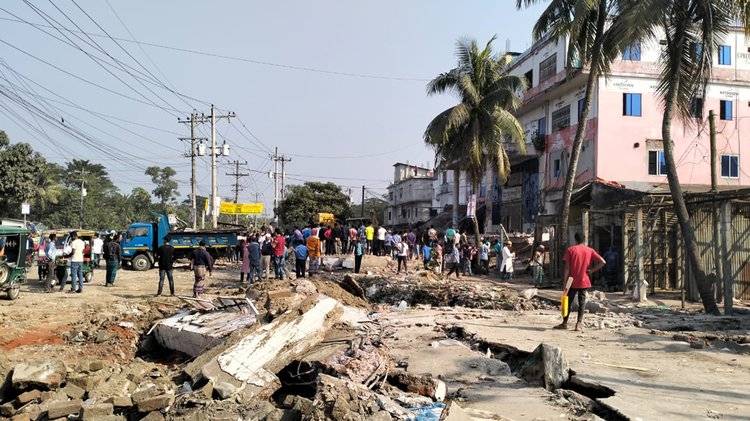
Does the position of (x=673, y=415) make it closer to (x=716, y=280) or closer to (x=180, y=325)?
(x=180, y=325)

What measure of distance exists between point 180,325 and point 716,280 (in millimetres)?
12696

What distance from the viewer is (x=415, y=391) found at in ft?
20.8

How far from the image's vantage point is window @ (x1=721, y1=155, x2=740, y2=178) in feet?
106

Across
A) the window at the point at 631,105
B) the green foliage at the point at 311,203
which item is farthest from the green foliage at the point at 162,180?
the window at the point at 631,105

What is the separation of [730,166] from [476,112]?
57.0 feet

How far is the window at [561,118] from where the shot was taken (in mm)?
33781

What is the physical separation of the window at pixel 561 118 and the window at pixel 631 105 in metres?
3.22

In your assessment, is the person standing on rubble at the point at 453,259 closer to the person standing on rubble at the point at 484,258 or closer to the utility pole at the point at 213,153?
the person standing on rubble at the point at 484,258

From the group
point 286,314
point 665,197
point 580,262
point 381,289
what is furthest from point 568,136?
point 286,314

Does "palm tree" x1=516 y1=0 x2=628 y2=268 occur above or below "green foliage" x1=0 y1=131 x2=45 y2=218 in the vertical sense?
above

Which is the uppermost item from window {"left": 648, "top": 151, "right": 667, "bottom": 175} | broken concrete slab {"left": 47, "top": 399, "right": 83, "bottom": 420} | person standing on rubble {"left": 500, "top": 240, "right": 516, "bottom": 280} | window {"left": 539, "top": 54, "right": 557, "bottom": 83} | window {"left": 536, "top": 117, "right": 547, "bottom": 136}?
window {"left": 539, "top": 54, "right": 557, "bottom": 83}

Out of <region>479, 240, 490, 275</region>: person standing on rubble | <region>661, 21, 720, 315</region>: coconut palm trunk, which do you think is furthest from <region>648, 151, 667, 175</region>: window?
<region>661, 21, 720, 315</region>: coconut palm trunk

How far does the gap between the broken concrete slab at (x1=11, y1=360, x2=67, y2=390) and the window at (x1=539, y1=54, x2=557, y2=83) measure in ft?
106

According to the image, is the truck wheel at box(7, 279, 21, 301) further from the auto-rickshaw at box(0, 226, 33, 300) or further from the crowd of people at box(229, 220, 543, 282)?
the crowd of people at box(229, 220, 543, 282)
